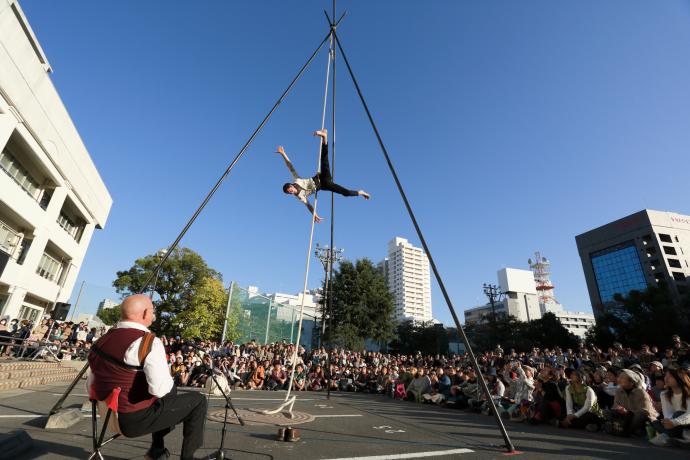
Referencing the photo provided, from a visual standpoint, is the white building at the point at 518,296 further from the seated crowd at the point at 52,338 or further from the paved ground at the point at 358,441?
the paved ground at the point at 358,441

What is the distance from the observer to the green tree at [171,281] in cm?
2798

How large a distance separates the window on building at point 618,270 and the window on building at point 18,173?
67.8m

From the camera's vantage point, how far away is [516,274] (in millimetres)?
95250

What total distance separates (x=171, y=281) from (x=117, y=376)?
1154 inches

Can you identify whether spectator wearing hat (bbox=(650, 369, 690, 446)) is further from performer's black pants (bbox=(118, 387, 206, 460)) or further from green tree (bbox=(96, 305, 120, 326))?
green tree (bbox=(96, 305, 120, 326))

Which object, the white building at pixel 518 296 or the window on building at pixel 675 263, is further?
the white building at pixel 518 296

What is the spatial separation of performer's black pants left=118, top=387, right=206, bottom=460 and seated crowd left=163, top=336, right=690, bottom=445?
25.8 inches

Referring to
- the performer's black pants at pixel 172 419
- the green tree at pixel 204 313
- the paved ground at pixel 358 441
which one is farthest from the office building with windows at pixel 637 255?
the performer's black pants at pixel 172 419

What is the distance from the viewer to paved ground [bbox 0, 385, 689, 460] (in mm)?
3524

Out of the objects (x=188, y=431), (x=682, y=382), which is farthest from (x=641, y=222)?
(x=188, y=431)

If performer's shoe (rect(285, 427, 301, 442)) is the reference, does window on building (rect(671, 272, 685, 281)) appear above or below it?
above

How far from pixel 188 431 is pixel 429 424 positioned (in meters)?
4.79

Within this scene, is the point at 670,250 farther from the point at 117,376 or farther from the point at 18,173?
the point at 18,173

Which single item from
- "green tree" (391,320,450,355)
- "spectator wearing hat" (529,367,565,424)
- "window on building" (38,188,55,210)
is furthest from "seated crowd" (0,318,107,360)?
"green tree" (391,320,450,355)
